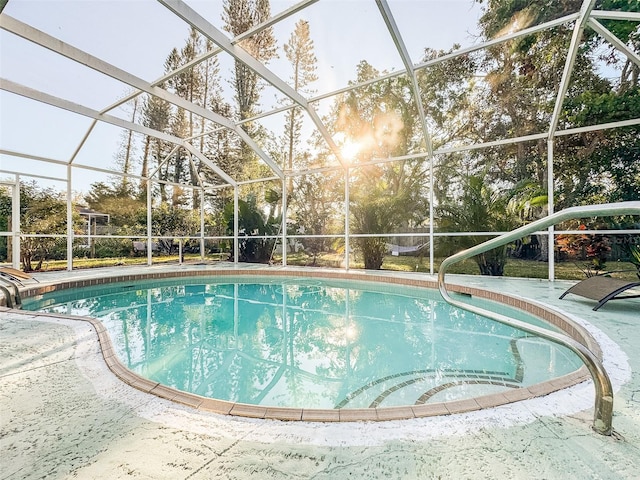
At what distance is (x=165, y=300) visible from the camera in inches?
261

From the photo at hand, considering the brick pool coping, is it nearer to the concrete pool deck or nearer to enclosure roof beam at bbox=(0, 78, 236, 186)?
the concrete pool deck

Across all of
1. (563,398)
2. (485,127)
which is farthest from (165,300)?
(485,127)

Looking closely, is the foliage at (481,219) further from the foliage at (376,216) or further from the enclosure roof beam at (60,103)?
the enclosure roof beam at (60,103)

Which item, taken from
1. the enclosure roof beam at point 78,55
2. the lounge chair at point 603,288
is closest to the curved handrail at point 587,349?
the lounge chair at point 603,288

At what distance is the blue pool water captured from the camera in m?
2.73

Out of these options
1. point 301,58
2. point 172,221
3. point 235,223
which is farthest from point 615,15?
point 172,221

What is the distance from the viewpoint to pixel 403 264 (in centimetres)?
1168

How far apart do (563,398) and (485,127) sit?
12.5m

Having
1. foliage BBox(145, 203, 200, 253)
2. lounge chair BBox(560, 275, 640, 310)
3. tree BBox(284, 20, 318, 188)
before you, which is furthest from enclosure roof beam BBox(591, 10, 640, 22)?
foliage BBox(145, 203, 200, 253)

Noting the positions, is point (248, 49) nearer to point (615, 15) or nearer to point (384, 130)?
point (384, 130)

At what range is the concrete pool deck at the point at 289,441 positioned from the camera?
127 centimetres

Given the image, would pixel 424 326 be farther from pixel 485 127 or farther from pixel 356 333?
pixel 485 127

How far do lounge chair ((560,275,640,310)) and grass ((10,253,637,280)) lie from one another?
4.58m

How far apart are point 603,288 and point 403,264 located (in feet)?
24.7
